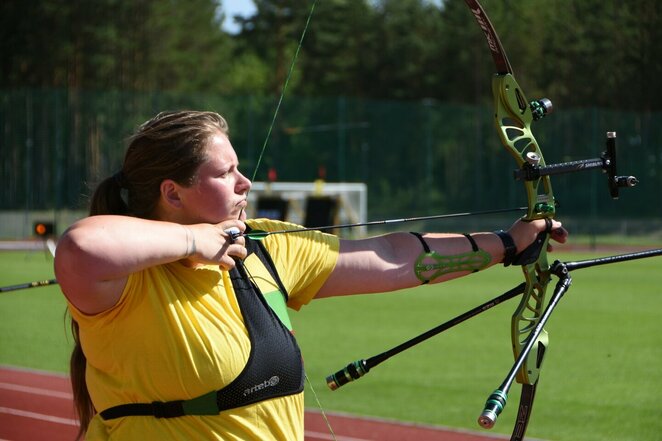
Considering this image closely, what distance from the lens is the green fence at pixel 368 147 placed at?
23.4 m

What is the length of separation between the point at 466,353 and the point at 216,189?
20.8 feet

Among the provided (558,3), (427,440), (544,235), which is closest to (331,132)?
(558,3)

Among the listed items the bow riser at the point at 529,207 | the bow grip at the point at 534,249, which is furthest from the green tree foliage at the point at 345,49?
the bow grip at the point at 534,249

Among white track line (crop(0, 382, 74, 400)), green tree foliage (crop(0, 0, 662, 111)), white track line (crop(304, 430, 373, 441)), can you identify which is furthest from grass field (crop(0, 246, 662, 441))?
green tree foliage (crop(0, 0, 662, 111))

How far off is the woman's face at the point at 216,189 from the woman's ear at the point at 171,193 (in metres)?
0.01

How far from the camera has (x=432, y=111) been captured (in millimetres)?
26672

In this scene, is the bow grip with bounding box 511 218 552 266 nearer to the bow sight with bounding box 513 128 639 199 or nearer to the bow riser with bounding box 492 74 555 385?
the bow riser with bounding box 492 74 555 385

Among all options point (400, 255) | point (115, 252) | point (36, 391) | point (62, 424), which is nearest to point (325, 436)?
point (62, 424)

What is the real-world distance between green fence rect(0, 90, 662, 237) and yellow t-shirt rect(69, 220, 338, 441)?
820 inches

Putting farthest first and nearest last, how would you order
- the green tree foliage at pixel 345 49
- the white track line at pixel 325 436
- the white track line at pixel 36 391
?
the green tree foliage at pixel 345 49 → the white track line at pixel 36 391 → the white track line at pixel 325 436

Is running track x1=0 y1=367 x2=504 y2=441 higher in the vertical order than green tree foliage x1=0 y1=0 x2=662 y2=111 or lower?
lower

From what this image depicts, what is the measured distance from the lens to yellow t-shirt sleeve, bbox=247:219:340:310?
7.55 ft

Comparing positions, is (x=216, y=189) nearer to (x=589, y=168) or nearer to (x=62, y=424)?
(x=589, y=168)

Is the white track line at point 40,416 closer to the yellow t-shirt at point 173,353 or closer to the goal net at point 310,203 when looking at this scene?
the yellow t-shirt at point 173,353
